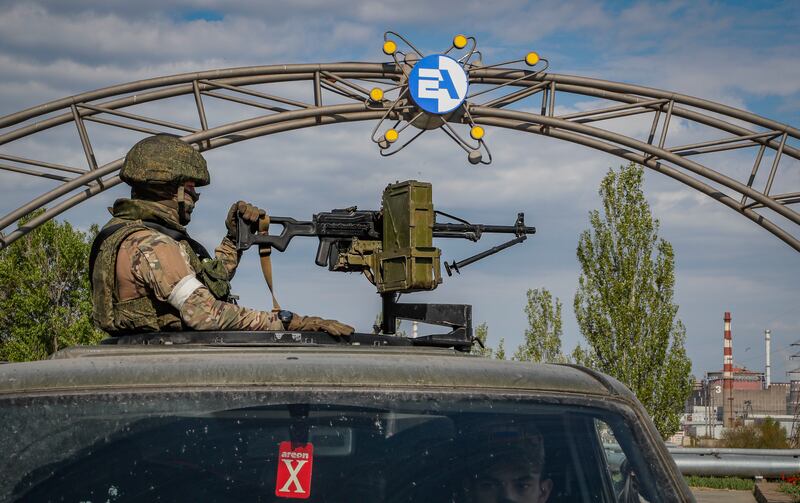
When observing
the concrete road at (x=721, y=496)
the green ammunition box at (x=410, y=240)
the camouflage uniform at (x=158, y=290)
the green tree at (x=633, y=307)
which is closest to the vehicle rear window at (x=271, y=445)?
the camouflage uniform at (x=158, y=290)

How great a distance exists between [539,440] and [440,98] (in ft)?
39.2

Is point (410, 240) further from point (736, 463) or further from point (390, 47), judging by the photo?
point (736, 463)

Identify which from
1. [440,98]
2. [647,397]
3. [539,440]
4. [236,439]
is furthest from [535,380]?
[647,397]

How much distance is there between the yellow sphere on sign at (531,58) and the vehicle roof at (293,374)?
40.6 ft

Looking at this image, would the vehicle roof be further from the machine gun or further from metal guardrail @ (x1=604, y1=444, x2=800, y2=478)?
metal guardrail @ (x1=604, y1=444, x2=800, y2=478)

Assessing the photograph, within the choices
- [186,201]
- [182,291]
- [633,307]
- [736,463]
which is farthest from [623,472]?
[633,307]

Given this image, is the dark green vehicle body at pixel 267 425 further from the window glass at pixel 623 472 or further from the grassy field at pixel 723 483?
the grassy field at pixel 723 483

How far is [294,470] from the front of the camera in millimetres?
2342

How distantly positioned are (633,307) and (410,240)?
78.0 feet

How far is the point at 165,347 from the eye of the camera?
3160 millimetres

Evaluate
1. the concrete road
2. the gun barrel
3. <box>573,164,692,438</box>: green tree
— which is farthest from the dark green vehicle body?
<box>573,164,692,438</box>: green tree

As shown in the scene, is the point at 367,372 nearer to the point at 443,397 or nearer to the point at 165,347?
the point at 443,397

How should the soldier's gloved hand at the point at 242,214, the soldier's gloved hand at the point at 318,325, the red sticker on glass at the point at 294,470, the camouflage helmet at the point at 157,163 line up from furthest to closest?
the soldier's gloved hand at the point at 242,214
the camouflage helmet at the point at 157,163
the soldier's gloved hand at the point at 318,325
the red sticker on glass at the point at 294,470

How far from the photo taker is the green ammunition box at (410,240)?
4.88 meters
